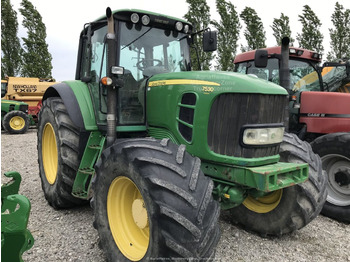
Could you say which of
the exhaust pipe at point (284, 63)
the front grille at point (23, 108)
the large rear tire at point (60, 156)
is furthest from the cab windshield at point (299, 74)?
the front grille at point (23, 108)

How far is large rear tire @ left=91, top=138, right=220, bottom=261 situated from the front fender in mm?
891

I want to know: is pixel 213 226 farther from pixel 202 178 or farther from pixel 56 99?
pixel 56 99

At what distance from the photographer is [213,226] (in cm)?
206

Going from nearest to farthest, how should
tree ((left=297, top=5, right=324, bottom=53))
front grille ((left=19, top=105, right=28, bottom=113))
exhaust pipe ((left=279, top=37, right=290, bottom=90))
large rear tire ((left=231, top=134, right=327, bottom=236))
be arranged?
large rear tire ((left=231, top=134, right=327, bottom=236)) < exhaust pipe ((left=279, top=37, right=290, bottom=90)) < front grille ((left=19, top=105, right=28, bottom=113)) < tree ((left=297, top=5, right=324, bottom=53))

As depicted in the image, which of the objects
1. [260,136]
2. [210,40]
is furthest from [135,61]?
[260,136]

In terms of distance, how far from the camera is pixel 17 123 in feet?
42.2

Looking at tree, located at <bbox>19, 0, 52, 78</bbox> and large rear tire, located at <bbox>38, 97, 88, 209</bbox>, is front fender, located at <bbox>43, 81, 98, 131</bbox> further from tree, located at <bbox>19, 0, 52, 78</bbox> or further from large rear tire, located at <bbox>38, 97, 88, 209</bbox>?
tree, located at <bbox>19, 0, 52, 78</bbox>

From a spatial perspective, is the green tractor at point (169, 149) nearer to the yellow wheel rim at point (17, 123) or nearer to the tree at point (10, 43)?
the yellow wheel rim at point (17, 123)

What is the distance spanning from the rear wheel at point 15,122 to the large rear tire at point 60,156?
9780 mm

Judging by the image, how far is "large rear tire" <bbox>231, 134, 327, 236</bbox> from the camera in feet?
9.45

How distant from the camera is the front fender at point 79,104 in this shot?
3309 millimetres

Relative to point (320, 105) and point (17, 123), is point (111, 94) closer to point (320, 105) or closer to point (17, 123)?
point (320, 105)

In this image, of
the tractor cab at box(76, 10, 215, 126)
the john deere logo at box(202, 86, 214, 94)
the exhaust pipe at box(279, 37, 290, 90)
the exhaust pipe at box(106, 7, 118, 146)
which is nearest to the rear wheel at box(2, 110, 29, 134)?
the tractor cab at box(76, 10, 215, 126)

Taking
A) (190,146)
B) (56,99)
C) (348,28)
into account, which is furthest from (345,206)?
(348,28)
